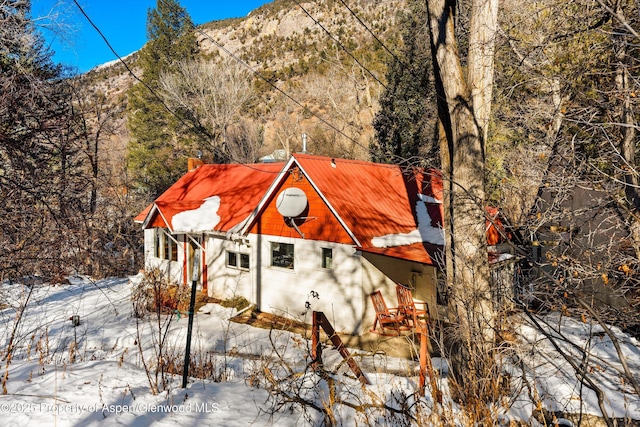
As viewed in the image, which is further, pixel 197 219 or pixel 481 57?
pixel 197 219

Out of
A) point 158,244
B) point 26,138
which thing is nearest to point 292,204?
point 26,138

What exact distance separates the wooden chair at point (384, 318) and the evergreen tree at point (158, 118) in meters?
23.5

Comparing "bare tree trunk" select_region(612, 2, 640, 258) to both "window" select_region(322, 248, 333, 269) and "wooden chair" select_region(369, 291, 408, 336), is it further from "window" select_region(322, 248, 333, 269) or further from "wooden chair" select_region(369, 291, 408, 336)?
"window" select_region(322, 248, 333, 269)

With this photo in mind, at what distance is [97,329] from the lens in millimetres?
9844

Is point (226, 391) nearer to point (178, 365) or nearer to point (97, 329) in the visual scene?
point (178, 365)

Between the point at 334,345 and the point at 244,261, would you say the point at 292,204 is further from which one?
the point at 334,345

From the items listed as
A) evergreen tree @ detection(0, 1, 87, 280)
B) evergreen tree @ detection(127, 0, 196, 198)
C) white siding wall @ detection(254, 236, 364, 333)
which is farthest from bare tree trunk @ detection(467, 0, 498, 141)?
evergreen tree @ detection(127, 0, 196, 198)

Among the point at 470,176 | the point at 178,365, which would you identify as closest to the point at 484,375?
the point at 470,176

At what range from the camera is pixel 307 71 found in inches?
2362

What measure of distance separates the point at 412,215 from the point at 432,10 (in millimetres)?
7333

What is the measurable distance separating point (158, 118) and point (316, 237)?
27.7m

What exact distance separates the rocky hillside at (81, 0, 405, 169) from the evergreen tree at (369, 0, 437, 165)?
166 centimetres

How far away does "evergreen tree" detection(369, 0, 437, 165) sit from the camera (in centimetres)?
2016

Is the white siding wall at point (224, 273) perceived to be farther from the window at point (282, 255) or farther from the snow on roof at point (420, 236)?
the snow on roof at point (420, 236)
